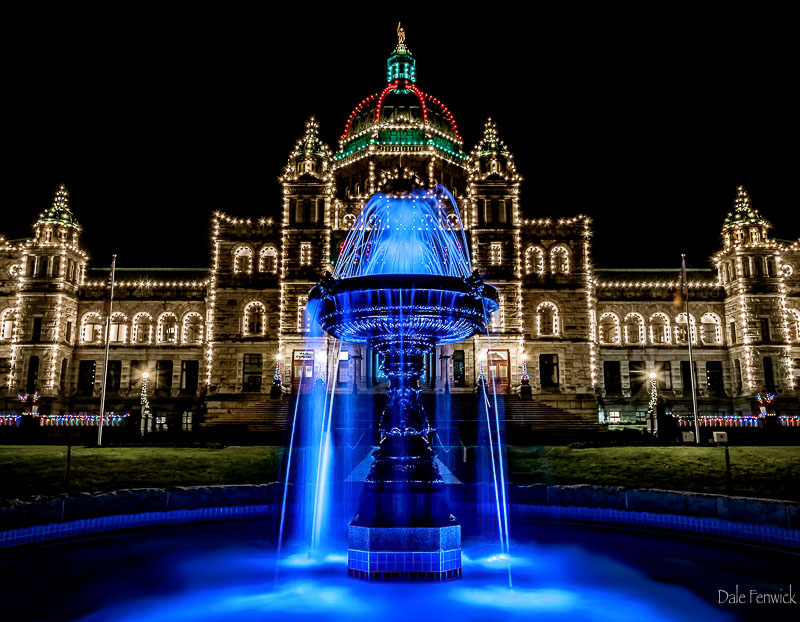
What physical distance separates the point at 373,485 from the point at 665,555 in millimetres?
4427

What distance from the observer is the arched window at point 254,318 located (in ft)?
155

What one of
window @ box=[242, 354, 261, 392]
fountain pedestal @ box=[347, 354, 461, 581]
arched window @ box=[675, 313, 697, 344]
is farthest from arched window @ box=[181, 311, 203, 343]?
fountain pedestal @ box=[347, 354, 461, 581]

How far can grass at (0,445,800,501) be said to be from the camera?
16438 mm

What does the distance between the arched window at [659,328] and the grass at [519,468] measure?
84.4ft

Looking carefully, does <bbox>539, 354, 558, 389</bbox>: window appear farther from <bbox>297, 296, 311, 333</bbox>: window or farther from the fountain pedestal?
the fountain pedestal

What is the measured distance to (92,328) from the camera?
5178cm

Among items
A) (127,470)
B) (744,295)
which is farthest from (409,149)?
(127,470)

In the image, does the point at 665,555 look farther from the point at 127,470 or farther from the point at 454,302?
the point at 127,470

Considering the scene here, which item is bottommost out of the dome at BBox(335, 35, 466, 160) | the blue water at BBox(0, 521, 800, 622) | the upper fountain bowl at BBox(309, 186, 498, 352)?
the blue water at BBox(0, 521, 800, 622)

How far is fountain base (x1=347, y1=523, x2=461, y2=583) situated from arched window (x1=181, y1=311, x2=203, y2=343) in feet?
149

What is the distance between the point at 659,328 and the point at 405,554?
47.9 meters

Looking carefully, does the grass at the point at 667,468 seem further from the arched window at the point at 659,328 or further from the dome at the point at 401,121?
the dome at the point at 401,121

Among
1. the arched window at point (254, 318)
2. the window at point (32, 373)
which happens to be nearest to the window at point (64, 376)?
the window at point (32, 373)

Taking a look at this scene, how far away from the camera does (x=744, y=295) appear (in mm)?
49031
